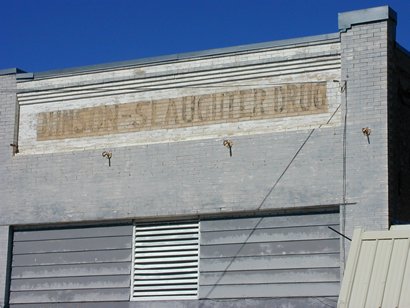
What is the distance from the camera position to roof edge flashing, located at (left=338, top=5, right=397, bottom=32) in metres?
18.4

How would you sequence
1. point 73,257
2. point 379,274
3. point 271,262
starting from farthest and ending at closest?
point 73,257
point 271,262
point 379,274

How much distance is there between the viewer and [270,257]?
19.0 meters

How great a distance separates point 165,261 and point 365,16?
642 centimetres

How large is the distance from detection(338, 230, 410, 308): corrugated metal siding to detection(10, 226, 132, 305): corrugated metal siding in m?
6.84

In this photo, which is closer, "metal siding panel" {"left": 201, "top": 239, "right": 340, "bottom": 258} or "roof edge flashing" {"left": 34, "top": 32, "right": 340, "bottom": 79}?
"metal siding panel" {"left": 201, "top": 239, "right": 340, "bottom": 258}

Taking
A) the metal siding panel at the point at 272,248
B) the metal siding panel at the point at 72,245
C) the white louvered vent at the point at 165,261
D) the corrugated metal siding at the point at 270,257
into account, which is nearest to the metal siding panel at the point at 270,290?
the corrugated metal siding at the point at 270,257

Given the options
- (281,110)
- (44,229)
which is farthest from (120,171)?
(281,110)

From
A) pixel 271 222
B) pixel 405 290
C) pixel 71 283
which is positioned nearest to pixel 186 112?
pixel 271 222

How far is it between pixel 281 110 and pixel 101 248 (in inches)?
196

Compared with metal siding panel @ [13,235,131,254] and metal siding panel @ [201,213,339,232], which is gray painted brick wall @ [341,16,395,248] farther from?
metal siding panel @ [13,235,131,254]

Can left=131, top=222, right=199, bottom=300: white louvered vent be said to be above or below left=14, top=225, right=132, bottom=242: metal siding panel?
below

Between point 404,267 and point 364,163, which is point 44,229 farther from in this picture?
point 404,267

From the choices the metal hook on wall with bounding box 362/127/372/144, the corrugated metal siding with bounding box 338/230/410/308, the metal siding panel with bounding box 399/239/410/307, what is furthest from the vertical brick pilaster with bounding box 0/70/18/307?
the metal siding panel with bounding box 399/239/410/307

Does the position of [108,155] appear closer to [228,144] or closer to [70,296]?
[228,144]
